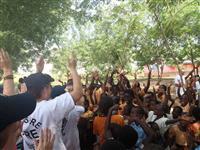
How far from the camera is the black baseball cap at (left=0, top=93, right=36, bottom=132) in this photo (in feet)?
5.67

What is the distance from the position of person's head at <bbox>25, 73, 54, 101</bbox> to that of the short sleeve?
0.16 m

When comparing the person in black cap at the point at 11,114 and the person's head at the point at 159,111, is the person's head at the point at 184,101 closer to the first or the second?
the person's head at the point at 159,111

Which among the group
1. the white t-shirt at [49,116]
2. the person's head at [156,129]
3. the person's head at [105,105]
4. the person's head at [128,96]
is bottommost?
the person's head at [156,129]

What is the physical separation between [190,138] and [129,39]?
16741 mm

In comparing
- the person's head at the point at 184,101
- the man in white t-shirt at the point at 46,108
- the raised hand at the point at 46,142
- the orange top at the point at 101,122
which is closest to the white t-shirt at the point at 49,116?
the man in white t-shirt at the point at 46,108

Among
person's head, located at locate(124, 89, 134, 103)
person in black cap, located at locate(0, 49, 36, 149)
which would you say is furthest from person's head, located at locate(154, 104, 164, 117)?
person in black cap, located at locate(0, 49, 36, 149)

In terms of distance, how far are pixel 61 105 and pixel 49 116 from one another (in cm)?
14

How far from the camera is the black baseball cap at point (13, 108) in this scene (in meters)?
1.73

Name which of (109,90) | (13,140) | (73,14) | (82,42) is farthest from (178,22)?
(82,42)

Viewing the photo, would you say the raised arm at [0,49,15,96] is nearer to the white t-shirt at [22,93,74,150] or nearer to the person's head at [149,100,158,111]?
the white t-shirt at [22,93,74,150]

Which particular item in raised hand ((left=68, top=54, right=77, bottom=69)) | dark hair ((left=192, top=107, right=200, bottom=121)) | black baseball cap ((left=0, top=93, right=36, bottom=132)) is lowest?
dark hair ((left=192, top=107, right=200, bottom=121))

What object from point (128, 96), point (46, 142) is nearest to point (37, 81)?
point (46, 142)

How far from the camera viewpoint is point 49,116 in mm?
3270

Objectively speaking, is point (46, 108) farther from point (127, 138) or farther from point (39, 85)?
point (127, 138)
